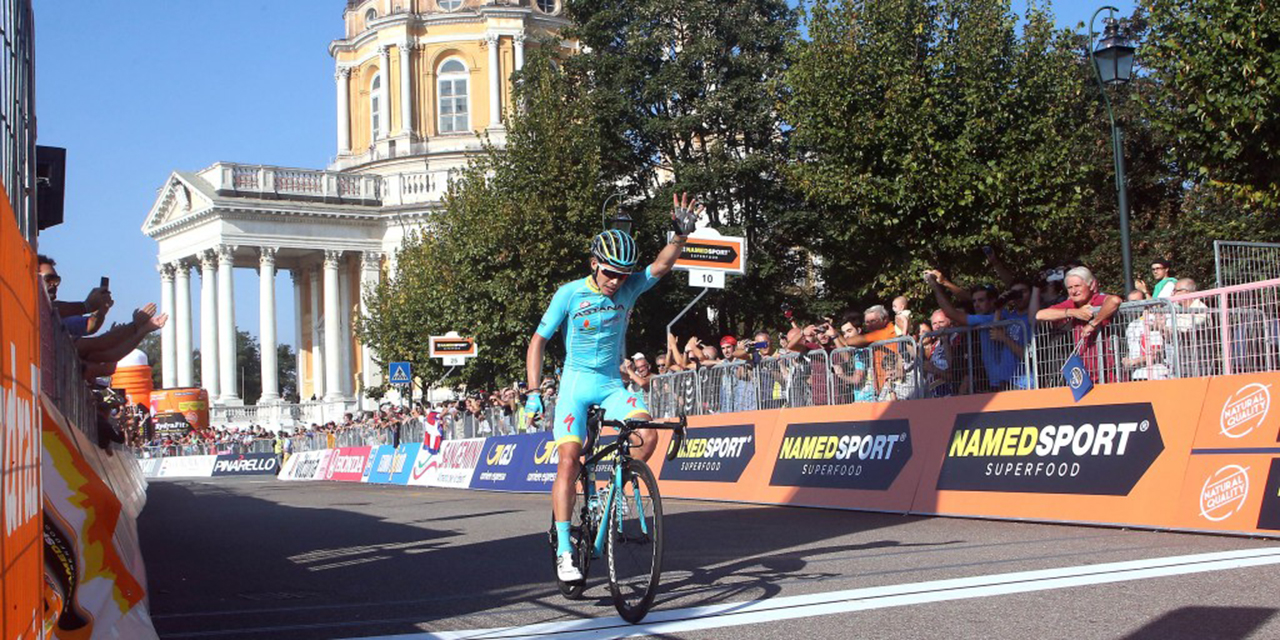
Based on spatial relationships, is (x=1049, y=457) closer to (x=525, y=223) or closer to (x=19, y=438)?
(x=19, y=438)

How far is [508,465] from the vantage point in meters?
24.5

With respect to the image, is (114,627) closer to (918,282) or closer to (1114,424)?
(1114,424)

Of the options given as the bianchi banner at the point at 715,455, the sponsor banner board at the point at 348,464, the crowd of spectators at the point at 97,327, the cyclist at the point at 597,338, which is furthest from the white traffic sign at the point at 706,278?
the sponsor banner board at the point at 348,464

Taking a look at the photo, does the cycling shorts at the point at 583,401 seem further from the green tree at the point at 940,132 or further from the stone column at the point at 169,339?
the stone column at the point at 169,339

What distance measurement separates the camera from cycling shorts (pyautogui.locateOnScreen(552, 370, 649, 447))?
745 centimetres

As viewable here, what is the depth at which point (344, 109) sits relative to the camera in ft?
291

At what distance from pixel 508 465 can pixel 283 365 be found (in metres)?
128

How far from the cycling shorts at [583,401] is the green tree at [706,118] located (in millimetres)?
Answer: 33890

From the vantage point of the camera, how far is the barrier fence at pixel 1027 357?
35.9 feet

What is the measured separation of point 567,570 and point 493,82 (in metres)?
78.5

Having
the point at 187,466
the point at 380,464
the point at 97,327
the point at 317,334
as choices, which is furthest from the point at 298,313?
the point at 97,327

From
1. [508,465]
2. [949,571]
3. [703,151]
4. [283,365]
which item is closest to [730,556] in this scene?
[949,571]

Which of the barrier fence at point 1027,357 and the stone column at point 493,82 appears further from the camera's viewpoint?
the stone column at point 493,82

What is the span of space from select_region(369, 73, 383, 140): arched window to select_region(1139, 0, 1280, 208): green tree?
230 feet
